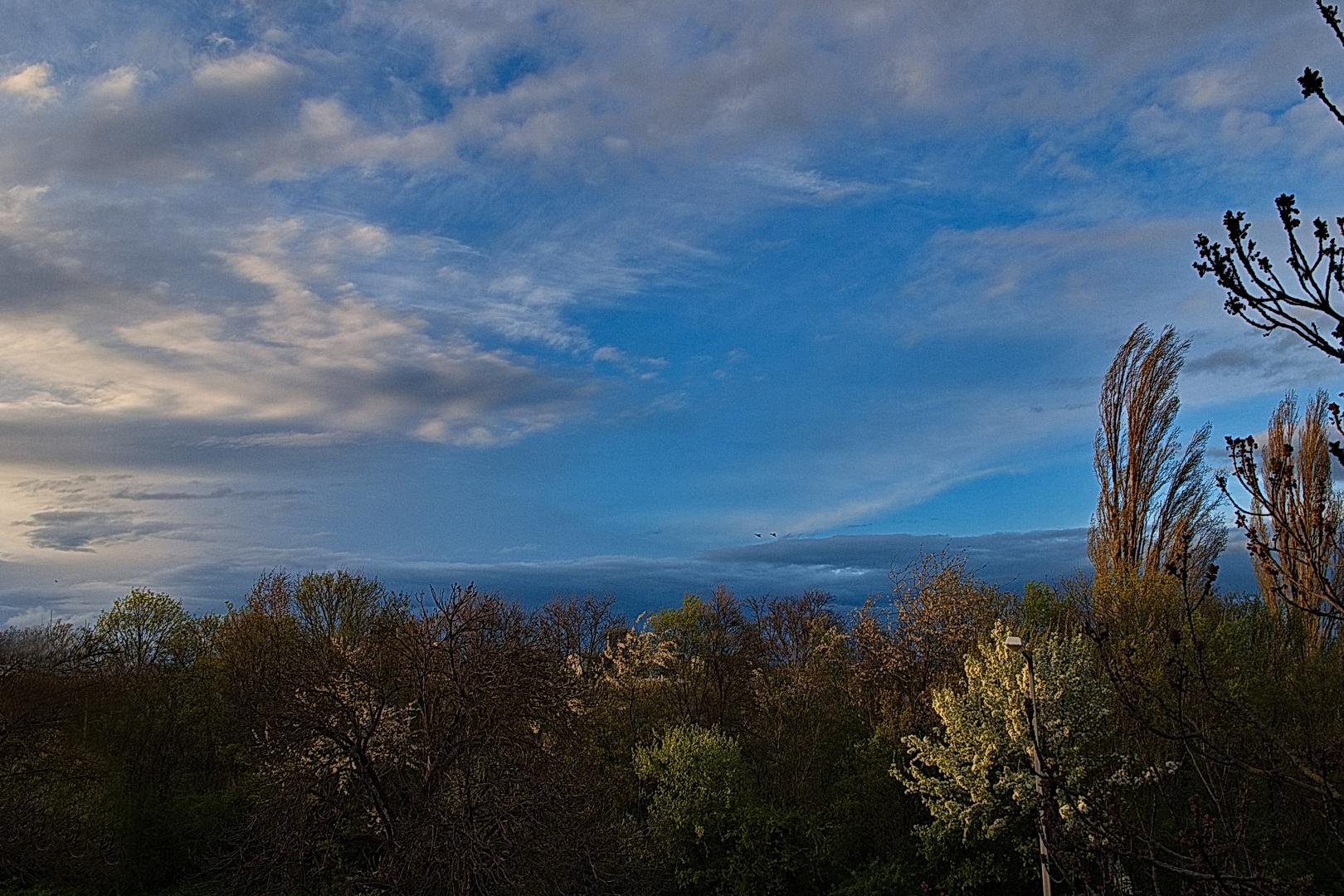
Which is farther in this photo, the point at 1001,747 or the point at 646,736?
the point at 646,736

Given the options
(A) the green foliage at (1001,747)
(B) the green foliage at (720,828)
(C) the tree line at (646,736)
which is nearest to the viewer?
(C) the tree line at (646,736)

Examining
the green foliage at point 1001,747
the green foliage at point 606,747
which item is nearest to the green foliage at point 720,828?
the green foliage at point 606,747

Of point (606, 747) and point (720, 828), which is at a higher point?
point (606, 747)

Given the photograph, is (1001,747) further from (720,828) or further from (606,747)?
(606,747)

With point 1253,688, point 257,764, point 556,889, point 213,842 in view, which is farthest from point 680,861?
point 1253,688

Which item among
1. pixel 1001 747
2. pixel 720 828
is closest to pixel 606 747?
pixel 720 828

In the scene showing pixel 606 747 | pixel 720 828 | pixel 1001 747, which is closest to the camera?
pixel 1001 747

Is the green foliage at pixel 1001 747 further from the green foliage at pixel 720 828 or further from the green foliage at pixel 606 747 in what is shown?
the green foliage at pixel 720 828

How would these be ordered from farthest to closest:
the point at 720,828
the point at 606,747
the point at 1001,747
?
the point at 606,747
the point at 720,828
the point at 1001,747

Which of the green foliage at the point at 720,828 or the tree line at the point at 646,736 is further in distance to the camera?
the green foliage at the point at 720,828

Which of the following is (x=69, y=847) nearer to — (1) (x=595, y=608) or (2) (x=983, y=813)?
A: (2) (x=983, y=813)

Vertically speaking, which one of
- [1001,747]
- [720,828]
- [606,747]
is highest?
[1001,747]

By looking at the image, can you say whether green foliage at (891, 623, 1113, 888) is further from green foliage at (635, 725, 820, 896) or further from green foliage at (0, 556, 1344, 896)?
green foliage at (635, 725, 820, 896)

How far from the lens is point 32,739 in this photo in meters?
25.0
